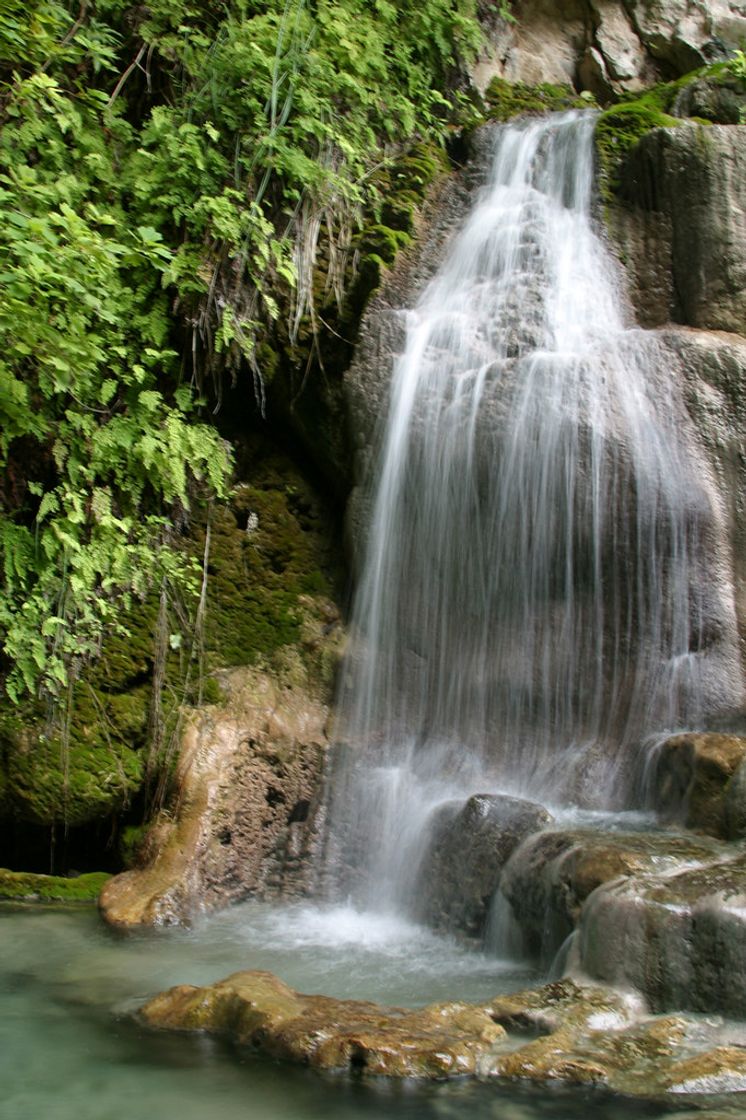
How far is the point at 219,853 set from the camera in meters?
6.12

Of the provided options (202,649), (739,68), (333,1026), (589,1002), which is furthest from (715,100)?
(333,1026)

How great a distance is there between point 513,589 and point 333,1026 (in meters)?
3.86

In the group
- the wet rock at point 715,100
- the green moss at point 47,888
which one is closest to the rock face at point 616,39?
the wet rock at point 715,100

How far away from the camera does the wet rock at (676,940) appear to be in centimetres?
353

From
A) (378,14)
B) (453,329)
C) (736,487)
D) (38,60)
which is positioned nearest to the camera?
(736,487)

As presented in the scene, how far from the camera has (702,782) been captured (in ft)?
Answer: 16.4

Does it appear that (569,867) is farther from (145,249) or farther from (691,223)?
(691,223)

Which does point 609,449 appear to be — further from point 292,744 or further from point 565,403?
point 292,744

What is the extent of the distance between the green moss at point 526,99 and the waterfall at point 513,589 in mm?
4718

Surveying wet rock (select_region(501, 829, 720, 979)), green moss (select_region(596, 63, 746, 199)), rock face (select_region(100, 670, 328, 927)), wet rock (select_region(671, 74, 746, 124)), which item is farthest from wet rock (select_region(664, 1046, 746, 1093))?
wet rock (select_region(671, 74, 746, 124))

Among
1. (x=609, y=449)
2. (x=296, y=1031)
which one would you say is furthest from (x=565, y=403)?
(x=296, y=1031)

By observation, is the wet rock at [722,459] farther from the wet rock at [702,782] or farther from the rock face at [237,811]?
the rock face at [237,811]

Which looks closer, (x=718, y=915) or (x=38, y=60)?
(x=718, y=915)

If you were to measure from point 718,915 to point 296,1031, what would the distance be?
1605mm
